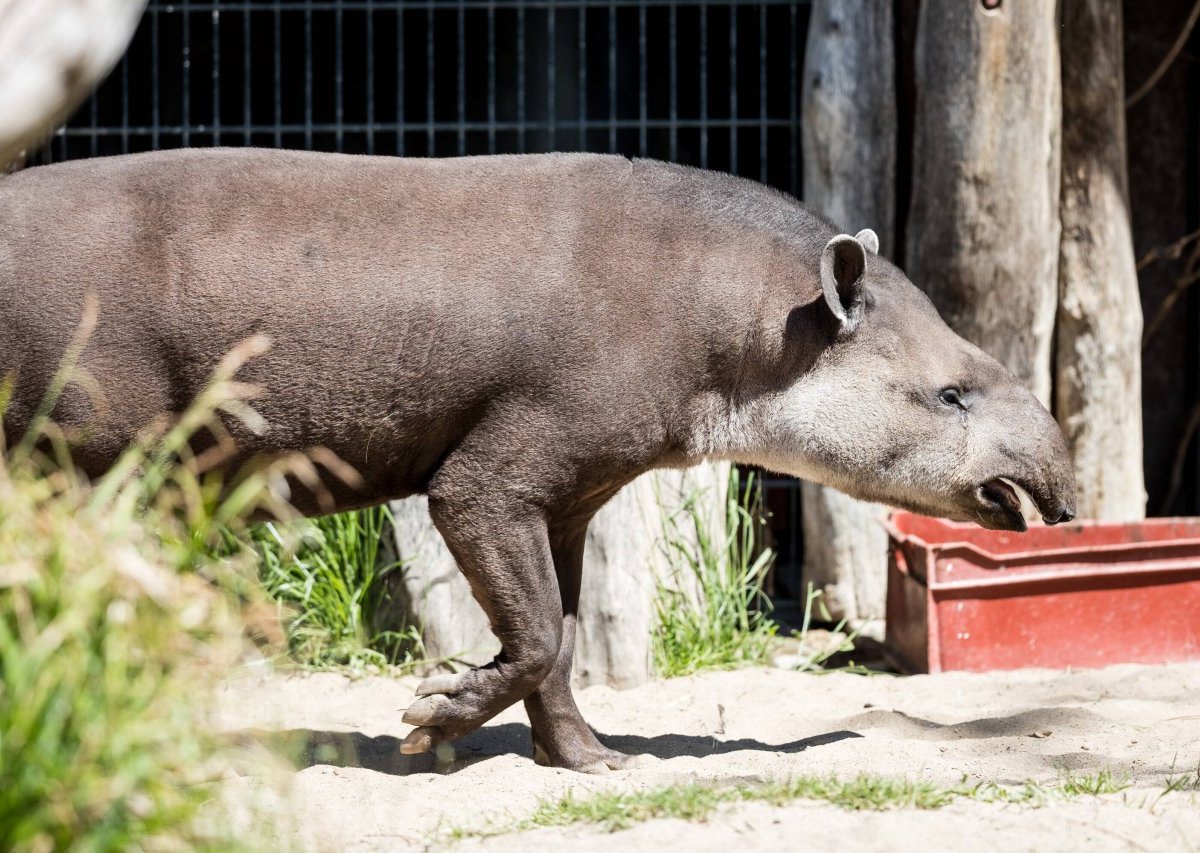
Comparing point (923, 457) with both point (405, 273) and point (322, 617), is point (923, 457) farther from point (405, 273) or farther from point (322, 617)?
point (322, 617)

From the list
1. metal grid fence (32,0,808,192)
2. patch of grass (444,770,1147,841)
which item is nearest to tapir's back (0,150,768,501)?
patch of grass (444,770,1147,841)

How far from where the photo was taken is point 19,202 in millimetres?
4305

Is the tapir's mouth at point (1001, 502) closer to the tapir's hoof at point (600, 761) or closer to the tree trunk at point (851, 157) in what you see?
the tapir's hoof at point (600, 761)

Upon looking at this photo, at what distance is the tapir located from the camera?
14.0ft

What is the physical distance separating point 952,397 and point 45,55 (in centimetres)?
288

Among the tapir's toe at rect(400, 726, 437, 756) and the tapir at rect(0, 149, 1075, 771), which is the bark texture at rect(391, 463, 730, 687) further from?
the tapir's toe at rect(400, 726, 437, 756)

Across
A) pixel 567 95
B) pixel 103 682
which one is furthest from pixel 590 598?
pixel 567 95

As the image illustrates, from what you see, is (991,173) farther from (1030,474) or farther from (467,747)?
(467,747)

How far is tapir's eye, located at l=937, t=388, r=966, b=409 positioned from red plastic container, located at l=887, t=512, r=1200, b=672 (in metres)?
1.12

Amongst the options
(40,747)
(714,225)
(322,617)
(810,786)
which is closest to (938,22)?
(714,225)

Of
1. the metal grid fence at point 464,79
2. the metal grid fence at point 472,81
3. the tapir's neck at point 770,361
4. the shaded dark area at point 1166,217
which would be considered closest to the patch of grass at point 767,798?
the tapir's neck at point 770,361

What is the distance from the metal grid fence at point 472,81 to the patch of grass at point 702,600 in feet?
4.47

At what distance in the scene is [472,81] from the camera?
8531mm

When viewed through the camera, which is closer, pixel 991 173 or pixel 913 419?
pixel 913 419
